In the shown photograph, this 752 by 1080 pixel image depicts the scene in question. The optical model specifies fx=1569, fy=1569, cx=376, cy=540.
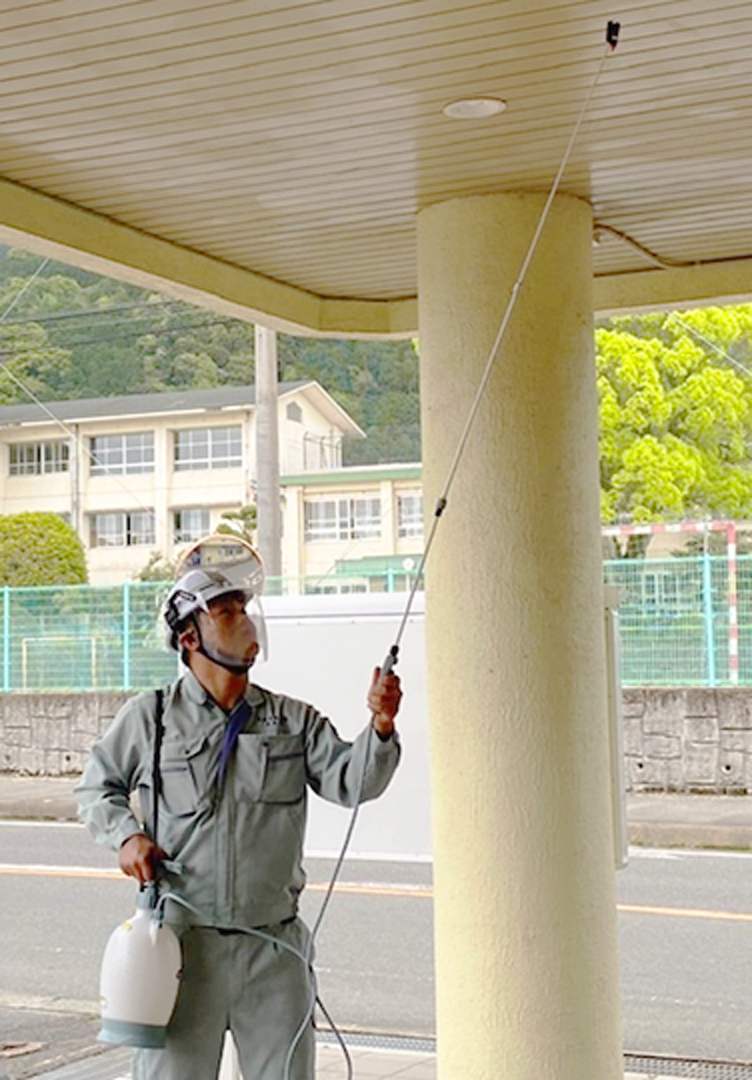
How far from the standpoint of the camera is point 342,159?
488 cm

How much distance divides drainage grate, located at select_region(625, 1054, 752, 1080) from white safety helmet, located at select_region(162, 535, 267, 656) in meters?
3.22

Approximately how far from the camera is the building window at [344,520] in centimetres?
4675

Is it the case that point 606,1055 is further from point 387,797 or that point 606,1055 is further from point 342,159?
point 342,159

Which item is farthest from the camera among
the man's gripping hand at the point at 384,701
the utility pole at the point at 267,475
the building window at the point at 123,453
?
the building window at the point at 123,453

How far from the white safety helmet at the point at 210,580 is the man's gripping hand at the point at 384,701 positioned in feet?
1.46

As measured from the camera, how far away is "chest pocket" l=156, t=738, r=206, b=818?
12.9ft

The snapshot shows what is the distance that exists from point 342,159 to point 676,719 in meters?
10.5

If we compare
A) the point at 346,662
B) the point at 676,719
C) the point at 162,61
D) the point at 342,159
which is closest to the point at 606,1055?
the point at 346,662

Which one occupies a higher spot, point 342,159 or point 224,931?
point 342,159

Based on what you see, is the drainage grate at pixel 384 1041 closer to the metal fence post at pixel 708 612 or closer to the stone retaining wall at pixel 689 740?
the stone retaining wall at pixel 689 740

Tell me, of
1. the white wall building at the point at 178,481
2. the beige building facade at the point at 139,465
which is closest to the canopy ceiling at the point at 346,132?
the white wall building at the point at 178,481

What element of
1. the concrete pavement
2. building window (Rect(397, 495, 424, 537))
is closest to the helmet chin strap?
the concrete pavement

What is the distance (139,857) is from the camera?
382 centimetres

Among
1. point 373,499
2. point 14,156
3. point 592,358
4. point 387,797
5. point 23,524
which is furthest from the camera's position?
point 373,499
